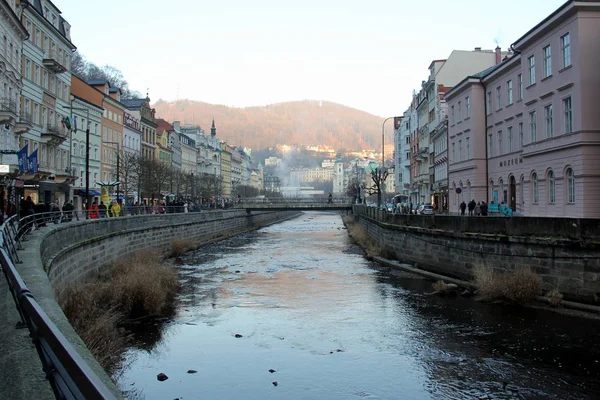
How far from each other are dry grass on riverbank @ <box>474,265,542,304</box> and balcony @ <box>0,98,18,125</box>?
28.6m

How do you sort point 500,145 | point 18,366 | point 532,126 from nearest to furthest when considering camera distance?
1. point 18,366
2. point 532,126
3. point 500,145

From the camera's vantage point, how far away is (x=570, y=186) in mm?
29766

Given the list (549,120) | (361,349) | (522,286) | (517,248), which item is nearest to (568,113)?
(549,120)

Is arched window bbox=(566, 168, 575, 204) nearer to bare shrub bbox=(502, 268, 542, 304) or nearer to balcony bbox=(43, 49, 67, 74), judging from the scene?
bare shrub bbox=(502, 268, 542, 304)

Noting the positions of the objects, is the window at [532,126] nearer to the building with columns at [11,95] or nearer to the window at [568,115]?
the window at [568,115]

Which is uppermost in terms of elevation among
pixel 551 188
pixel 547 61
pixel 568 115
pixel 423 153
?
pixel 547 61

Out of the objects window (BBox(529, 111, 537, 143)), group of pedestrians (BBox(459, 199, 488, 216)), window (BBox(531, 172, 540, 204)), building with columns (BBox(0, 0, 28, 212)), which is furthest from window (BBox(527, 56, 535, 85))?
building with columns (BBox(0, 0, 28, 212))

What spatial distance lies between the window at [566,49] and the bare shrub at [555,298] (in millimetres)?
15040

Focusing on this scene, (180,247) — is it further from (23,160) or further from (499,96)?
(499,96)

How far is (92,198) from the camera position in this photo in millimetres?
61750

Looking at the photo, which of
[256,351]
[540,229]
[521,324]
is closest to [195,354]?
[256,351]

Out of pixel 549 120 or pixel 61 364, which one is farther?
pixel 549 120

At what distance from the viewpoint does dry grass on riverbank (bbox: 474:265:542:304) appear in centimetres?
1936

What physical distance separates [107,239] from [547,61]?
24.2 m
